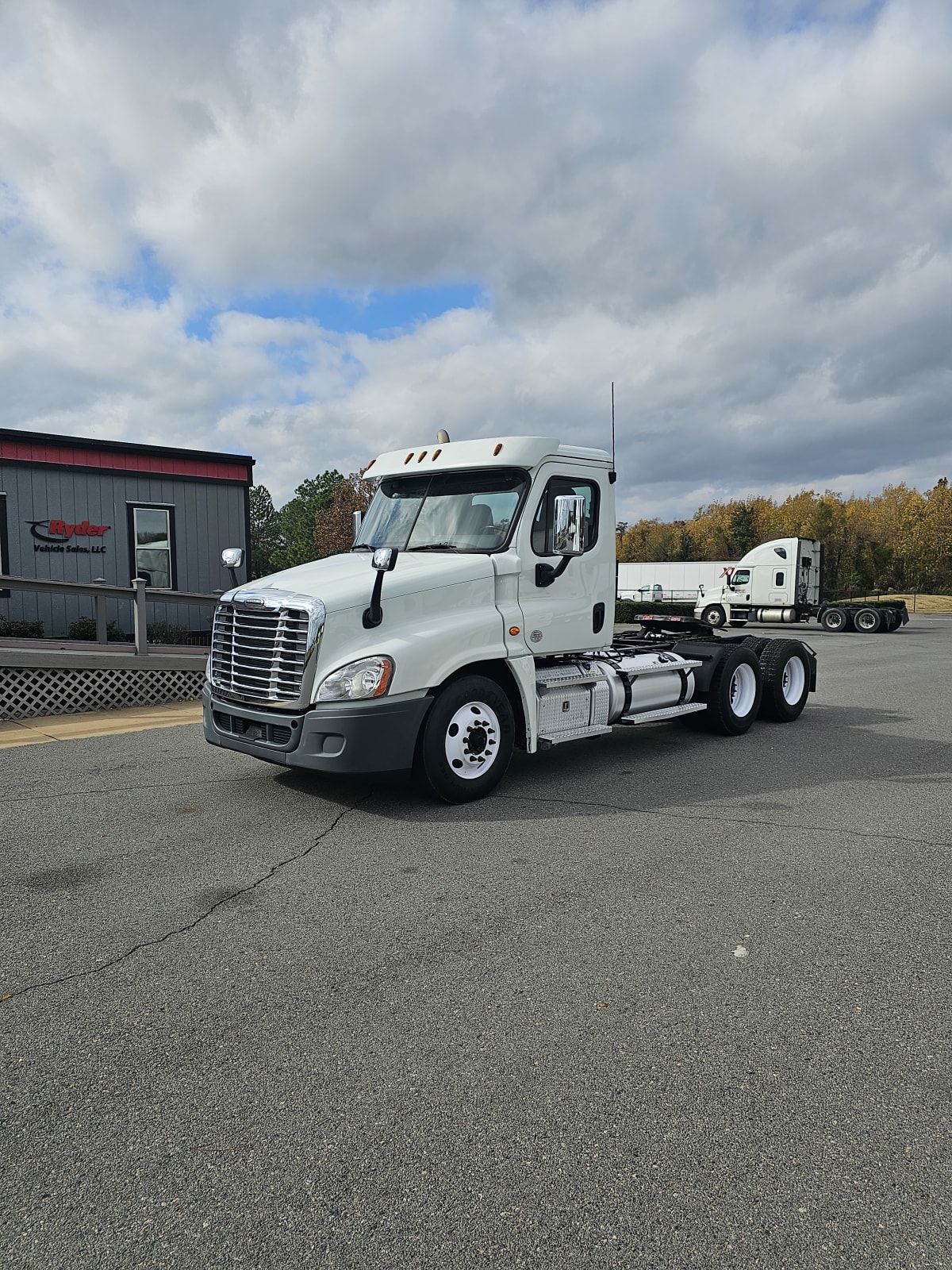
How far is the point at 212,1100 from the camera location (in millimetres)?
2766

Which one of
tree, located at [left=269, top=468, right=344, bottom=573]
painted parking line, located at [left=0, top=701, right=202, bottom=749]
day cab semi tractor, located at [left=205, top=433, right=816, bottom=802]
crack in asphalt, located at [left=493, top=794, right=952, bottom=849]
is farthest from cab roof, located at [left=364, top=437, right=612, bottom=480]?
tree, located at [left=269, top=468, right=344, bottom=573]

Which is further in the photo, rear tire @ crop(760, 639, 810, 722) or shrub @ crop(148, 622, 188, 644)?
shrub @ crop(148, 622, 188, 644)

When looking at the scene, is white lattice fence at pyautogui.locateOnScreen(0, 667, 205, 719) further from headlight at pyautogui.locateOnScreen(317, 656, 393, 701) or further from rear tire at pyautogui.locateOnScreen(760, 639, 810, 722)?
rear tire at pyautogui.locateOnScreen(760, 639, 810, 722)

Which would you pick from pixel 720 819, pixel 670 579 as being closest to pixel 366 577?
pixel 720 819

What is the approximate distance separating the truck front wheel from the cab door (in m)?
0.64

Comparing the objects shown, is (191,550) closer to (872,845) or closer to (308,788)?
(308,788)

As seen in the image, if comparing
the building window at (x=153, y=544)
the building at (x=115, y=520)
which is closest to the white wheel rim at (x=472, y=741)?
the building at (x=115, y=520)

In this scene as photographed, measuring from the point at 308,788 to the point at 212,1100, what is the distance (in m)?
4.06

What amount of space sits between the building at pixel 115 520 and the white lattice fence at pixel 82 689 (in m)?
3.68

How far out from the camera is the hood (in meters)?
5.96

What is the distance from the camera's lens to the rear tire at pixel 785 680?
32.7 ft

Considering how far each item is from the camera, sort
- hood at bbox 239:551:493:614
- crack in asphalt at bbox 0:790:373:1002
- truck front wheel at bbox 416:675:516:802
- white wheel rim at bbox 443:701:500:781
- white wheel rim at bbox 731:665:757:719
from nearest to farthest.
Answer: crack in asphalt at bbox 0:790:373:1002, hood at bbox 239:551:493:614, truck front wheel at bbox 416:675:516:802, white wheel rim at bbox 443:701:500:781, white wheel rim at bbox 731:665:757:719

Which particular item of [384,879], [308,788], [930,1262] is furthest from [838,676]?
[930,1262]

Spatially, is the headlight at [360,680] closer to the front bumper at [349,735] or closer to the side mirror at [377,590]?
the front bumper at [349,735]
